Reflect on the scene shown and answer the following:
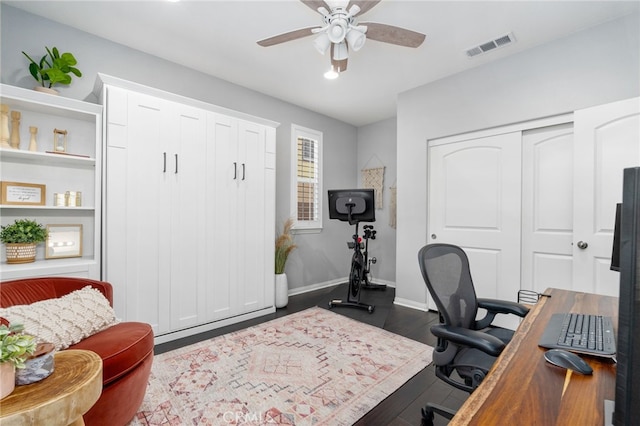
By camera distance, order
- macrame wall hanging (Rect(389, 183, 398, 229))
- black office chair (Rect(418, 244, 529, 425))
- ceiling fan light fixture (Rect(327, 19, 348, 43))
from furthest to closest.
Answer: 1. macrame wall hanging (Rect(389, 183, 398, 229))
2. ceiling fan light fixture (Rect(327, 19, 348, 43))
3. black office chair (Rect(418, 244, 529, 425))

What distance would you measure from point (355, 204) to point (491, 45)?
2.17 metres

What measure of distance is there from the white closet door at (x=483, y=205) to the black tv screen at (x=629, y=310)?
2.88 meters

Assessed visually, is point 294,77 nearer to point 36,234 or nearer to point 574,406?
point 36,234

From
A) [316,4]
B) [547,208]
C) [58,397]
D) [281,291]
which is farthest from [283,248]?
[547,208]

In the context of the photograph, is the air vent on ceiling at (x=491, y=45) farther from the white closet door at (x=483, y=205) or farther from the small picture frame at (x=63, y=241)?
the small picture frame at (x=63, y=241)

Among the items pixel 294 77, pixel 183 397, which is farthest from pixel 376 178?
pixel 183 397

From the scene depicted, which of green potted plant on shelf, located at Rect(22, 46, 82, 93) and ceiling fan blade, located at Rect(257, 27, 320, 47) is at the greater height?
ceiling fan blade, located at Rect(257, 27, 320, 47)

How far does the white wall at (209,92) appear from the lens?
91.3 inches

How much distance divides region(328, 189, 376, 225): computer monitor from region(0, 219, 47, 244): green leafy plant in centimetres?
294

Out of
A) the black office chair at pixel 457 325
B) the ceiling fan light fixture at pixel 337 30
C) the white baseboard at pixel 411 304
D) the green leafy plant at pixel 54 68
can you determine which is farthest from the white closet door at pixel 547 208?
the green leafy plant at pixel 54 68

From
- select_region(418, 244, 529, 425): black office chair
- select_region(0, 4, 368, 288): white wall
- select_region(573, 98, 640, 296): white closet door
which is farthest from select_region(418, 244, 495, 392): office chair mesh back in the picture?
select_region(0, 4, 368, 288): white wall

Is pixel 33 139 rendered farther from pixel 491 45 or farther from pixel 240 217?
pixel 491 45

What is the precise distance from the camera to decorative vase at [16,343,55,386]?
104 cm

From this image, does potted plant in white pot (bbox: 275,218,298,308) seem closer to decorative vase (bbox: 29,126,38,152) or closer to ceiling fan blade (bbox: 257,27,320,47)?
ceiling fan blade (bbox: 257,27,320,47)
